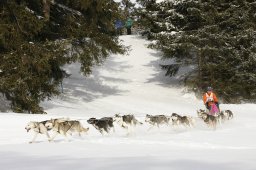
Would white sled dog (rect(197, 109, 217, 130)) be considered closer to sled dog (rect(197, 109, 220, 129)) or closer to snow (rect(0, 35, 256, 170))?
sled dog (rect(197, 109, 220, 129))

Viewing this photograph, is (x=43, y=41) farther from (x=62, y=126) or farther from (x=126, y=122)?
(x=62, y=126)

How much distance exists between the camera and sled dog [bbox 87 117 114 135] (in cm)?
1306

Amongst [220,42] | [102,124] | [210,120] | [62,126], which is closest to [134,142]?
[102,124]

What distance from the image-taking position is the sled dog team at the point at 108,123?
11961 millimetres

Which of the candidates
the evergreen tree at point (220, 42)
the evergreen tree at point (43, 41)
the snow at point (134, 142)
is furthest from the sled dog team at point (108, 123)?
the evergreen tree at point (220, 42)

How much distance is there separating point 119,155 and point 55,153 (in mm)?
1410

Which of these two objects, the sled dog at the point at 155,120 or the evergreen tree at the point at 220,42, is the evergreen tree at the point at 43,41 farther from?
the sled dog at the point at 155,120

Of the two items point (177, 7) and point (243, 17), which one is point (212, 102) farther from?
point (177, 7)

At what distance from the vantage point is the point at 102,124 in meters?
13.2

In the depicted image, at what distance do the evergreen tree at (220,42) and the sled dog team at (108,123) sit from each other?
9858 millimetres

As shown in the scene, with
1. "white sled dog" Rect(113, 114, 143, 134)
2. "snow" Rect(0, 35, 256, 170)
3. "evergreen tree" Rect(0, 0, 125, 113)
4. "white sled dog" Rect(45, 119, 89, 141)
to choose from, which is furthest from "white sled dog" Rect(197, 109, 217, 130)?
"evergreen tree" Rect(0, 0, 125, 113)

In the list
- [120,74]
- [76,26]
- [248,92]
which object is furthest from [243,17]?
[120,74]

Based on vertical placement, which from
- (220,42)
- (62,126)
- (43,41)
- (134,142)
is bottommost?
(134,142)

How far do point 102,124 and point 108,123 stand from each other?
0.19 m
